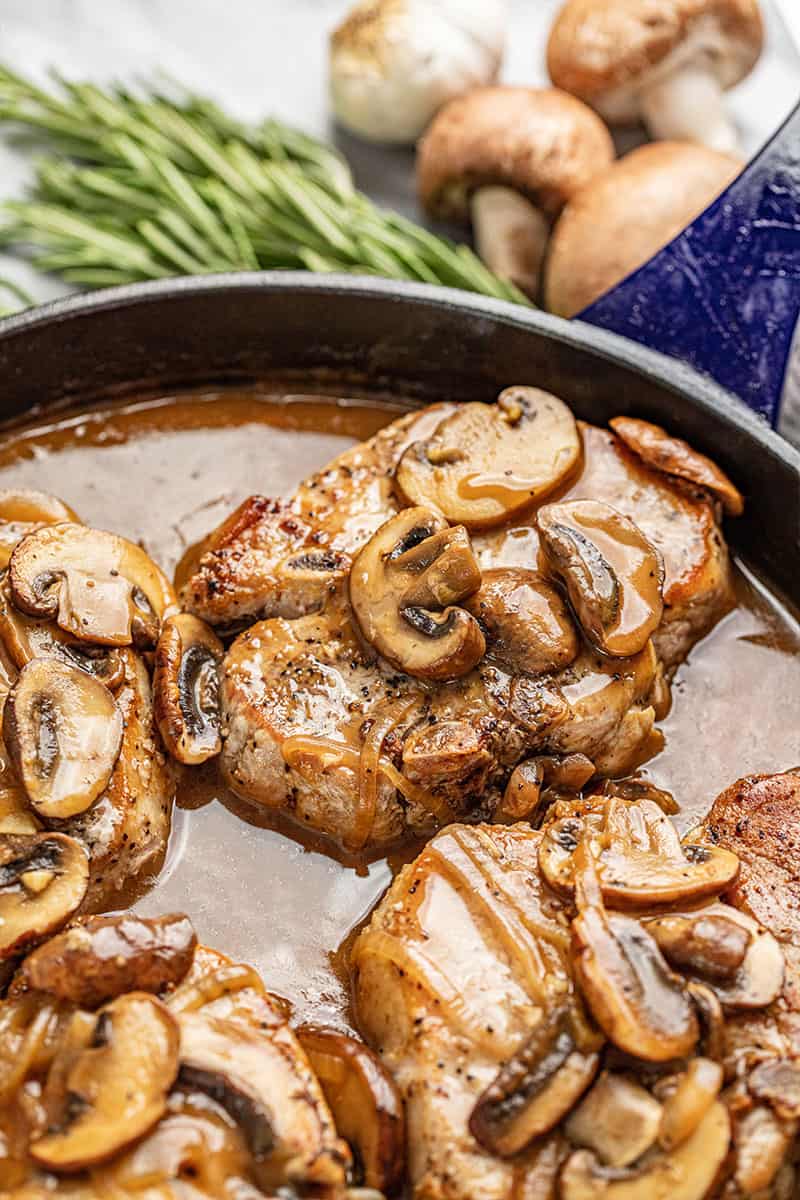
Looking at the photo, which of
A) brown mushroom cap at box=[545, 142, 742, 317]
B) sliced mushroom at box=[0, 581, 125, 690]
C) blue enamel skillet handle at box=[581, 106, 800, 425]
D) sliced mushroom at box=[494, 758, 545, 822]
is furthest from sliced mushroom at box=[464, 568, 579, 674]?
brown mushroom cap at box=[545, 142, 742, 317]

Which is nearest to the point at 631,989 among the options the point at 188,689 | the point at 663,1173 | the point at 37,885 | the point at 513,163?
the point at 663,1173

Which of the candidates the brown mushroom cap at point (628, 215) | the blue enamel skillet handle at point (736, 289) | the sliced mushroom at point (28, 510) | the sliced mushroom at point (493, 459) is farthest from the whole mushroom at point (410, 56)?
the sliced mushroom at point (28, 510)

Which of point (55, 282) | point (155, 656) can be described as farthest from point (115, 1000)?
point (55, 282)

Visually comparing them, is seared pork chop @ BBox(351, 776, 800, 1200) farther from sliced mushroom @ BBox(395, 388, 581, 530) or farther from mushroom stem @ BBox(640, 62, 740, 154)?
mushroom stem @ BBox(640, 62, 740, 154)

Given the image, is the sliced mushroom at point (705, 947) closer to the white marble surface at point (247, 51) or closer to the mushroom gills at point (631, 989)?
the mushroom gills at point (631, 989)

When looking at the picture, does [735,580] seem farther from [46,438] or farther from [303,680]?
[46,438]

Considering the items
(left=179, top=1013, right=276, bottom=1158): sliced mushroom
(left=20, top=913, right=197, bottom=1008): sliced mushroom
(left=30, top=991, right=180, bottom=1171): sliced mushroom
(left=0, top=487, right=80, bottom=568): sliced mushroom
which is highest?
(left=0, top=487, right=80, bottom=568): sliced mushroom

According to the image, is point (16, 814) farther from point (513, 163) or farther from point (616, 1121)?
point (513, 163)

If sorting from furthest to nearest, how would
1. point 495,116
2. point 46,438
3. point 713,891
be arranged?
point 495,116 < point 46,438 < point 713,891
